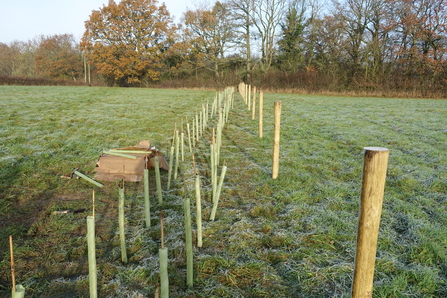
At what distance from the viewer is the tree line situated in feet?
81.1

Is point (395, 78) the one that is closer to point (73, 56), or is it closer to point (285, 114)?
point (285, 114)

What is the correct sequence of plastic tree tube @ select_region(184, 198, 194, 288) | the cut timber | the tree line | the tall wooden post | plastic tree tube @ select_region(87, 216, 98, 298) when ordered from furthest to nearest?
the tree line < the cut timber < plastic tree tube @ select_region(184, 198, 194, 288) < plastic tree tube @ select_region(87, 216, 98, 298) < the tall wooden post

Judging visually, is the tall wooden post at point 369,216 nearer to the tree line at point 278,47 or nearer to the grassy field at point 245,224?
the grassy field at point 245,224

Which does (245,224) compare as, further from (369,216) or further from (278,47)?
(278,47)

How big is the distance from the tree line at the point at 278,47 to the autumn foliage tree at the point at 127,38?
0.33 ft

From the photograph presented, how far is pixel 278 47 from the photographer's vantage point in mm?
32125

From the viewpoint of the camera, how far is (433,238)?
2889mm

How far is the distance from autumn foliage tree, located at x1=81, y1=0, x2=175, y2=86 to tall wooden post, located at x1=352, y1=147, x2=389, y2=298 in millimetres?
33188

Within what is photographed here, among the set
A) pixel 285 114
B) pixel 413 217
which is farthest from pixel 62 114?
pixel 413 217

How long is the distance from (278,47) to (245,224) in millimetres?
31706

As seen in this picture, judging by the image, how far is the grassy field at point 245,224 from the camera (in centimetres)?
234

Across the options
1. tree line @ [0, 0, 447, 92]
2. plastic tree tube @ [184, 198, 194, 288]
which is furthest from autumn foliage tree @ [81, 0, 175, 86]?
plastic tree tube @ [184, 198, 194, 288]

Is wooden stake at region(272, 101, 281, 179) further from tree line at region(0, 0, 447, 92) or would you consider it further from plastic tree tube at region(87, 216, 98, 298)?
tree line at region(0, 0, 447, 92)

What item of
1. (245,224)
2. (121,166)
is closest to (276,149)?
(245,224)
